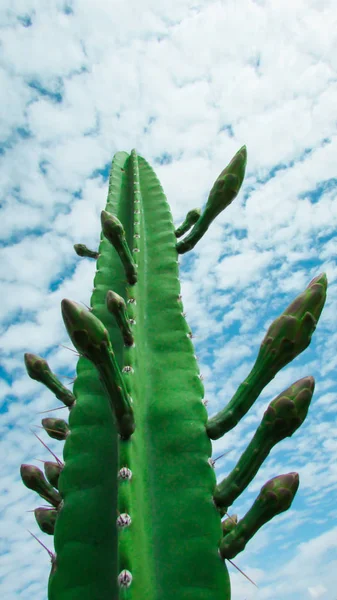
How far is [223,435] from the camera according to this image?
232cm

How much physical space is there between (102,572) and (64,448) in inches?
21.8

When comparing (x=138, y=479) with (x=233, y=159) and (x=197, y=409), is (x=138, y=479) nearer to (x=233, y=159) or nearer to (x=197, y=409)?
(x=197, y=409)

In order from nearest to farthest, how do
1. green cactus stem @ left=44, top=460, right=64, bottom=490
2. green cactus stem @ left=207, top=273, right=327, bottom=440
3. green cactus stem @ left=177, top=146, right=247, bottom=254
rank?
green cactus stem @ left=207, top=273, right=327, bottom=440 → green cactus stem @ left=44, top=460, right=64, bottom=490 → green cactus stem @ left=177, top=146, right=247, bottom=254

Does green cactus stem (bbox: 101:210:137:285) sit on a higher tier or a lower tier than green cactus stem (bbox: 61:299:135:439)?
higher

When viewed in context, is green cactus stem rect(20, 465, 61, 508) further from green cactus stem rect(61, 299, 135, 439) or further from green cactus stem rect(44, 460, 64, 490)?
green cactus stem rect(61, 299, 135, 439)

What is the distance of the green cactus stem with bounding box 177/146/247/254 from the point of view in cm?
318

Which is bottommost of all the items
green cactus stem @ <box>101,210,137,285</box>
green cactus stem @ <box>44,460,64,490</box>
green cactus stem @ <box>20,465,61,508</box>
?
green cactus stem @ <box>20,465,61,508</box>

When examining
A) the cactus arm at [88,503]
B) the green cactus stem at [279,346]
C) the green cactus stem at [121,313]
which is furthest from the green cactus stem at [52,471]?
the green cactus stem at [279,346]

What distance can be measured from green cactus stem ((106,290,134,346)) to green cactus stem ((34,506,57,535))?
93 cm

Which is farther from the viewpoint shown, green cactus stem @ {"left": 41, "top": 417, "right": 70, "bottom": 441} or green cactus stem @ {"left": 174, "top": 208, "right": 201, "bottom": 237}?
green cactus stem @ {"left": 174, "top": 208, "right": 201, "bottom": 237}

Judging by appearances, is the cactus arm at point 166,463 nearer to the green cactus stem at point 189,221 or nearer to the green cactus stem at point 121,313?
the green cactus stem at point 121,313

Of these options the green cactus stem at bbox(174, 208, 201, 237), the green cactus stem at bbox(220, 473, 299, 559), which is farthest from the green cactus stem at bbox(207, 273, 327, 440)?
the green cactus stem at bbox(174, 208, 201, 237)

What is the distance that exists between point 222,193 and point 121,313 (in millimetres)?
1169

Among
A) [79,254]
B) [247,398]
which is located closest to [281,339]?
[247,398]
